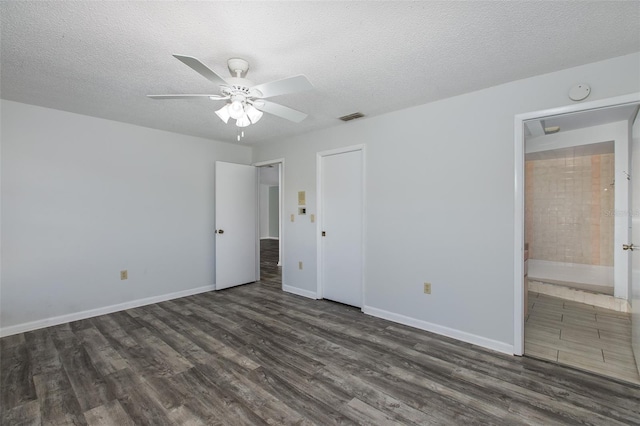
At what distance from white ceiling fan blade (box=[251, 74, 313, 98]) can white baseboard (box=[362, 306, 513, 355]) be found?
260 centimetres

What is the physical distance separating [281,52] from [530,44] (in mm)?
1694

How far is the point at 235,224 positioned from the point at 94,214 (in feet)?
6.08

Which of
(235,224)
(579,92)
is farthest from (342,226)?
(579,92)

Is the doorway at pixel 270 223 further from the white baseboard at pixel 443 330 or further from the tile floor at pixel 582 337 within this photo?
the tile floor at pixel 582 337

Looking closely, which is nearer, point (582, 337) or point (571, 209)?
point (582, 337)

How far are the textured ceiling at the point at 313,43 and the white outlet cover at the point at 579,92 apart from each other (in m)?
0.18

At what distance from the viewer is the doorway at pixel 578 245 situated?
2471mm

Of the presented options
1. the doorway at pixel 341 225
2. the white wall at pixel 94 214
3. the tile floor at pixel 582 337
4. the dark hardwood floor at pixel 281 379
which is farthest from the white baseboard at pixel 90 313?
the tile floor at pixel 582 337

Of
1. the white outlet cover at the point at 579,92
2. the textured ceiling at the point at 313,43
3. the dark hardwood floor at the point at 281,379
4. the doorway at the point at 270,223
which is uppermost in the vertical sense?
the textured ceiling at the point at 313,43

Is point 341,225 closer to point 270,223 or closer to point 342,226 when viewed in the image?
point 342,226

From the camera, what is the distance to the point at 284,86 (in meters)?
1.85

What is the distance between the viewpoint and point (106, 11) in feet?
5.22

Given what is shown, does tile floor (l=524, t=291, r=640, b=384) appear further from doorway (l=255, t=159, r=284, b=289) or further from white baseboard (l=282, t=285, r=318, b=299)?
doorway (l=255, t=159, r=284, b=289)

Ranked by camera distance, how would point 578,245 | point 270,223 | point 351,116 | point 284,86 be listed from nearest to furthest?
point 284,86
point 351,116
point 578,245
point 270,223
